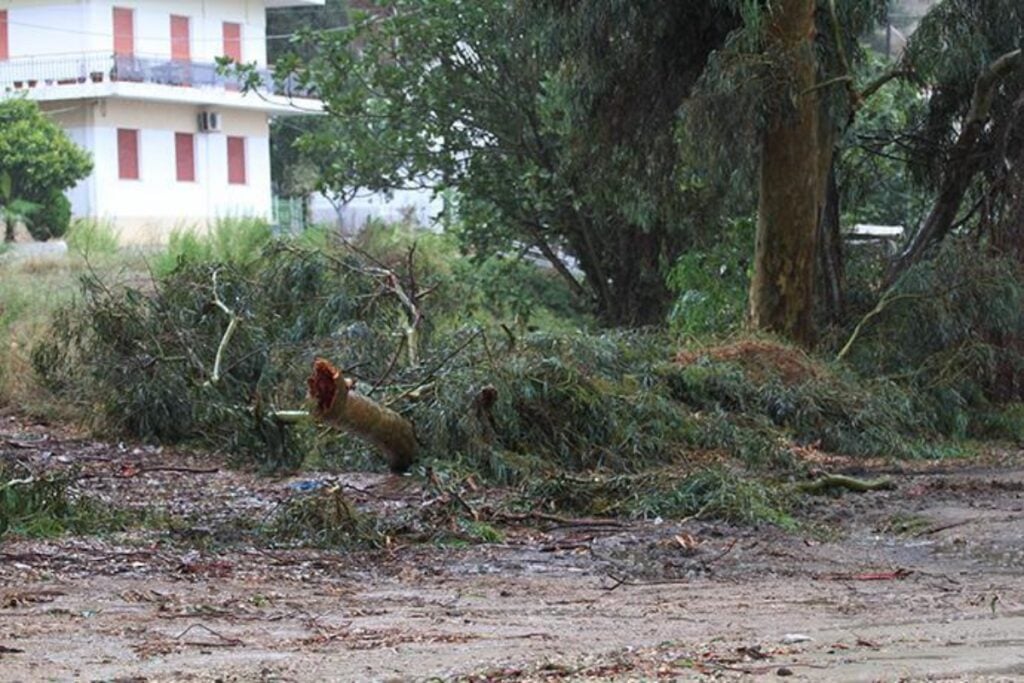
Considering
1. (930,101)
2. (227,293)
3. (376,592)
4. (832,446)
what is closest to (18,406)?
(227,293)

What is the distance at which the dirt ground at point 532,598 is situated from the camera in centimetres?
699

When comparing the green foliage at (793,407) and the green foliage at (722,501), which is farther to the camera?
the green foliage at (793,407)

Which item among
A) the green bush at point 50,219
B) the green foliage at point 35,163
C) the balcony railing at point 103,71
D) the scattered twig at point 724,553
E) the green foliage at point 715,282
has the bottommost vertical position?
the scattered twig at point 724,553

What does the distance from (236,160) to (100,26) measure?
5.97 m

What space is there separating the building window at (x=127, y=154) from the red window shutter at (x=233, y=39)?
3.53 m

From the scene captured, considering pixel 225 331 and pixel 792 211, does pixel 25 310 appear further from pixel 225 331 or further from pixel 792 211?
pixel 792 211

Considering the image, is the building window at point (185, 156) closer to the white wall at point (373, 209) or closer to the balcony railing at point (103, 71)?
the balcony railing at point (103, 71)

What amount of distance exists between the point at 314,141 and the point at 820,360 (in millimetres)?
10753

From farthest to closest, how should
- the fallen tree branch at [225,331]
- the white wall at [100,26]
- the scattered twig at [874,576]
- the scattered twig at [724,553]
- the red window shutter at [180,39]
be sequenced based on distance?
1. the red window shutter at [180,39]
2. the white wall at [100,26]
3. the fallen tree branch at [225,331]
4. the scattered twig at [724,553]
5. the scattered twig at [874,576]

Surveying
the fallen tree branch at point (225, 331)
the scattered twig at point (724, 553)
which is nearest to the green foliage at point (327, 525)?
the scattered twig at point (724, 553)

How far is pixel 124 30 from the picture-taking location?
42.0m

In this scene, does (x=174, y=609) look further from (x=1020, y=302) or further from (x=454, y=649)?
(x=1020, y=302)

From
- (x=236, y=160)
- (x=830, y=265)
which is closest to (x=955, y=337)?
(x=830, y=265)

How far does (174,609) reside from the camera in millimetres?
8312
